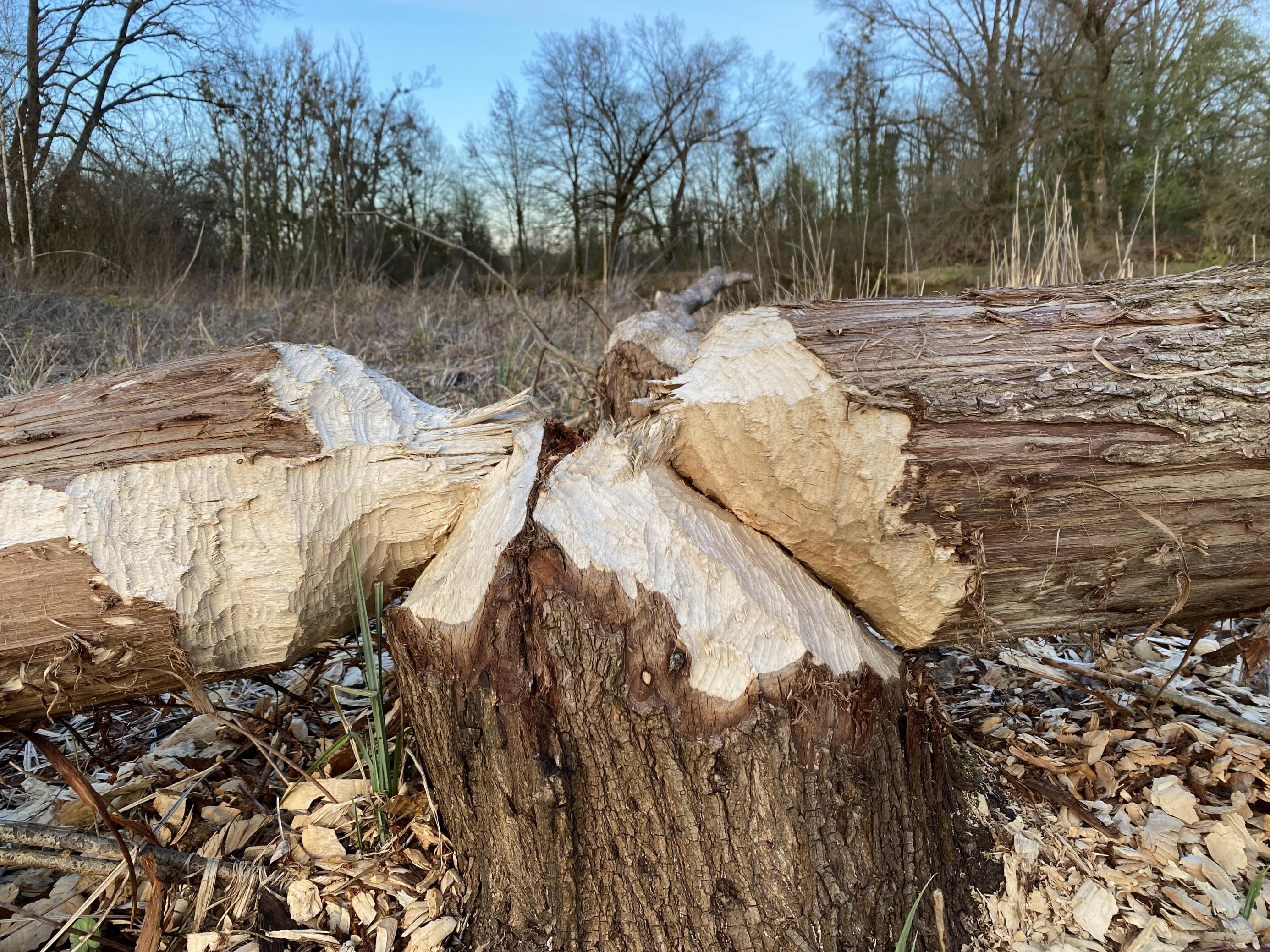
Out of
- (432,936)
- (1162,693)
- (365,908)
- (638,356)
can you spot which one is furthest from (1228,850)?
(638,356)

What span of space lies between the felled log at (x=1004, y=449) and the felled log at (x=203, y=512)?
0.48m

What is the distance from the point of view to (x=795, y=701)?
900 millimetres

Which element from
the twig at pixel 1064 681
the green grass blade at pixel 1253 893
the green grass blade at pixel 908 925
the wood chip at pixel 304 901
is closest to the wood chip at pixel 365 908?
the wood chip at pixel 304 901

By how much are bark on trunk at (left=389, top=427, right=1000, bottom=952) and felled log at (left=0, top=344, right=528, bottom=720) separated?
0.62 ft

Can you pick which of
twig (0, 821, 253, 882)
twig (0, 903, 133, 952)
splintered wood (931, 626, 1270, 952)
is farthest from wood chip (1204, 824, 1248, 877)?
twig (0, 903, 133, 952)

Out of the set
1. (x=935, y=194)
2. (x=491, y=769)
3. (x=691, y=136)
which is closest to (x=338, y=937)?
(x=491, y=769)

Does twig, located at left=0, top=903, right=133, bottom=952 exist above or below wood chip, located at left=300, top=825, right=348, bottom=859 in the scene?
below

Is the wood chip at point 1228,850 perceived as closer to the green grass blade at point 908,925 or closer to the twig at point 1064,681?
the twig at point 1064,681

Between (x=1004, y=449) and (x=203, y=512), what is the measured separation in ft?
3.81

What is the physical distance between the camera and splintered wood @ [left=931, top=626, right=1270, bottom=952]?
1.03 metres

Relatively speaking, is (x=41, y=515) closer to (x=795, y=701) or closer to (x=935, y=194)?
(x=795, y=701)

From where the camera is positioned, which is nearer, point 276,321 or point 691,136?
point 276,321

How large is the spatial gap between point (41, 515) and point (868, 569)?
1.21 m

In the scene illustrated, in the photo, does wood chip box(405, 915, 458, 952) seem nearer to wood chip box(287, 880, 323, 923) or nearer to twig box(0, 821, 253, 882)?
wood chip box(287, 880, 323, 923)
